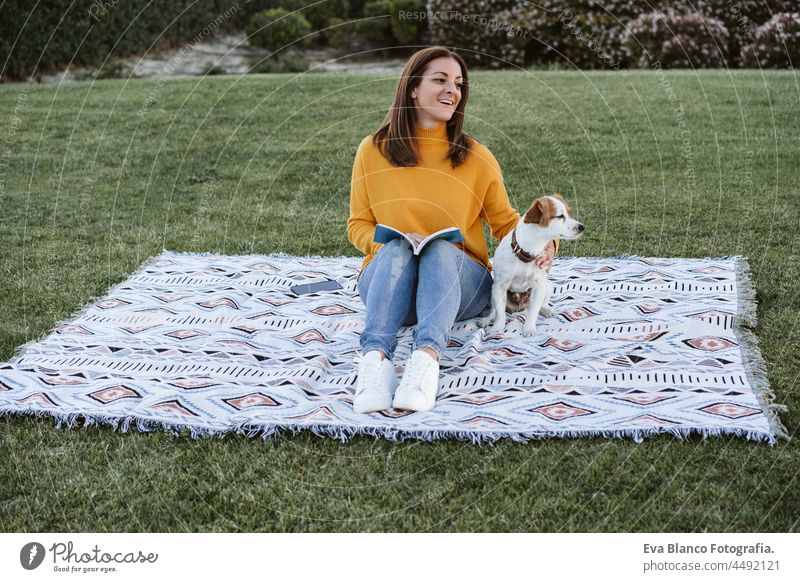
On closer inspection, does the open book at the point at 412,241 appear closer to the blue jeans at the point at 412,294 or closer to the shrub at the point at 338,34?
the blue jeans at the point at 412,294

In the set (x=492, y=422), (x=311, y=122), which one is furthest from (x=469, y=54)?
(x=492, y=422)

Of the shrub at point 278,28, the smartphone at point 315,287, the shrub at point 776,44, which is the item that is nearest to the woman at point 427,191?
the smartphone at point 315,287

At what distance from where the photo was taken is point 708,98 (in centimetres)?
1084

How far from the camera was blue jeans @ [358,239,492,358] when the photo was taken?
13.7 ft

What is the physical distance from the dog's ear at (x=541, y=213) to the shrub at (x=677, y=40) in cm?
971

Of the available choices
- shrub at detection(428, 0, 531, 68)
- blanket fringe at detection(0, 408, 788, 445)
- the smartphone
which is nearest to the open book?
blanket fringe at detection(0, 408, 788, 445)

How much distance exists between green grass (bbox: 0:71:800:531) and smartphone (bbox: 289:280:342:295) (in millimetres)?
917

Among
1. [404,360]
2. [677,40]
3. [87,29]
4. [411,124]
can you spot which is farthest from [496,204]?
[87,29]

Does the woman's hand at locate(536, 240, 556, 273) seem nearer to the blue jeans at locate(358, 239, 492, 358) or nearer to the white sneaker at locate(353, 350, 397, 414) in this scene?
the blue jeans at locate(358, 239, 492, 358)

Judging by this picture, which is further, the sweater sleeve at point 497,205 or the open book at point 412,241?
the sweater sleeve at point 497,205

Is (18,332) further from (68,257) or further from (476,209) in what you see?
(476,209)

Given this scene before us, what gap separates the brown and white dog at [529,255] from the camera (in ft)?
14.8

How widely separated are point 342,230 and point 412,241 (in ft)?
9.35
